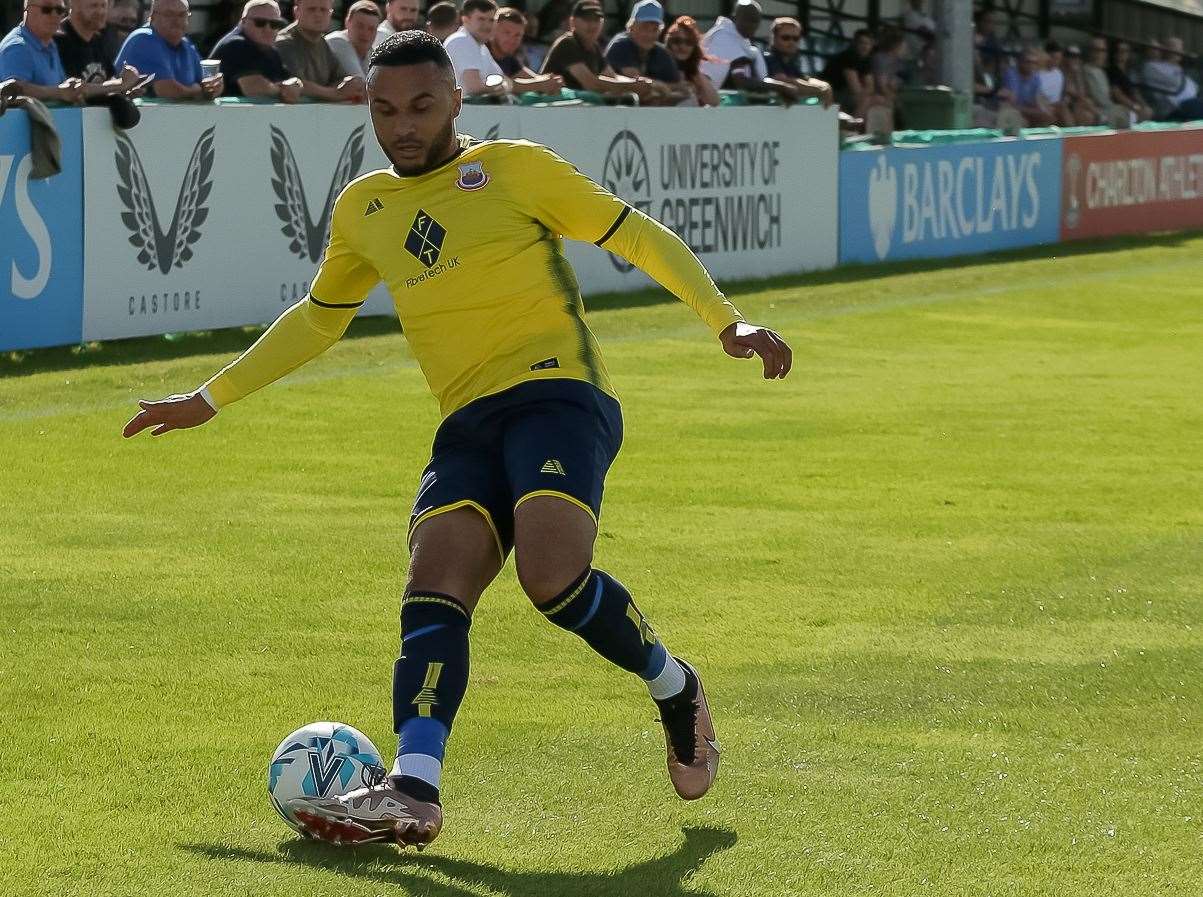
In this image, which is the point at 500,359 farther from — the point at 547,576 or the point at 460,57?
the point at 460,57

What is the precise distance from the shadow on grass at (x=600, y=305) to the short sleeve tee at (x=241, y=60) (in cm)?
192

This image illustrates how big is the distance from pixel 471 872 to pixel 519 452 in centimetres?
106

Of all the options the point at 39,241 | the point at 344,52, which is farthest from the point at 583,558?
the point at 344,52

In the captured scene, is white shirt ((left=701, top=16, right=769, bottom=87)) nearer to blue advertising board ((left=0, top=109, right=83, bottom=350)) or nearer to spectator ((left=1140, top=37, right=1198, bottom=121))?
blue advertising board ((left=0, top=109, right=83, bottom=350))

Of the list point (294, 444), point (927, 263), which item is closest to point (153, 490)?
point (294, 444)

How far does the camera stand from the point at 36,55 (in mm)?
13727

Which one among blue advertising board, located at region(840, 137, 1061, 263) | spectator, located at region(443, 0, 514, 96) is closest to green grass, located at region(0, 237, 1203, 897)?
spectator, located at region(443, 0, 514, 96)

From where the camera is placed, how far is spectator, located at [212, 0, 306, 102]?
15.3m

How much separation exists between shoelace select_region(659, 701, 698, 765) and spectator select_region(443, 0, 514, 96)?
12.1 metres

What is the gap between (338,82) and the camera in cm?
1627

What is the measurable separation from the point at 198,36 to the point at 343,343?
20.8 feet

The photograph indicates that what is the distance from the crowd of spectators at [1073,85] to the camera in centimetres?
2858

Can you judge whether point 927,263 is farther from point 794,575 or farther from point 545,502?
point 545,502

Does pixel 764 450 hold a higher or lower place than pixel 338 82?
lower
